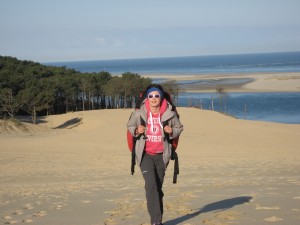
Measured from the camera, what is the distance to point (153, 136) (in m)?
5.41

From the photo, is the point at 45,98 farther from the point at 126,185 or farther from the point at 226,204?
the point at 226,204

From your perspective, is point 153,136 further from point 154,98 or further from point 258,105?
point 258,105

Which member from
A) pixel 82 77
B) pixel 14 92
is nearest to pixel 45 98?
pixel 14 92

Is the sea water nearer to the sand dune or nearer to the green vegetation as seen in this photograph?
the green vegetation

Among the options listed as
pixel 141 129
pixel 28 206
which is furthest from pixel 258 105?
pixel 141 129

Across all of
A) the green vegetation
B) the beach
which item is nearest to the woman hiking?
the beach

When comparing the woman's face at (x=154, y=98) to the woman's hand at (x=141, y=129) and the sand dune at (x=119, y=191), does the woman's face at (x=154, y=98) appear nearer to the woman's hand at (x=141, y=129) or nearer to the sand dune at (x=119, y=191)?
the woman's hand at (x=141, y=129)

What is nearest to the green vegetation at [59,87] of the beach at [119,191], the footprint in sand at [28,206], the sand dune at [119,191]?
the beach at [119,191]

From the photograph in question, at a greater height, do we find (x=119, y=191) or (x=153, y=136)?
(x=153, y=136)

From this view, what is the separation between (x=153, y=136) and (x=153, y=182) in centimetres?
58

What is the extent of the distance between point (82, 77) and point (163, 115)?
208 feet

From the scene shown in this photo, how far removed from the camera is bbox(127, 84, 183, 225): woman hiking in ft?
17.7

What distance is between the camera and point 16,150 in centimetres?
2094

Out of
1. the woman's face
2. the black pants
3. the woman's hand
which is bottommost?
the black pants
